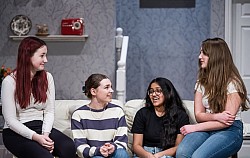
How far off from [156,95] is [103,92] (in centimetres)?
39

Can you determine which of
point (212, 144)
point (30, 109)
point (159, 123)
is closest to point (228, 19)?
point (159, 123)

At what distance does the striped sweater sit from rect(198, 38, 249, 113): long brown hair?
2.14 feet

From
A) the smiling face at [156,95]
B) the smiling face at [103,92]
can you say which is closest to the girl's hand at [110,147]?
the smiling face at [103,92]

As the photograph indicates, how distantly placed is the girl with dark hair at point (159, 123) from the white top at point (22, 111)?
626mm

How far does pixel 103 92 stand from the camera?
3654 millimetres

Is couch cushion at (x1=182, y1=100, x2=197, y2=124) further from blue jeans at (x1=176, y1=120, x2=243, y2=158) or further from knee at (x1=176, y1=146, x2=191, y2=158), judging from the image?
knee at (x1=176, y1=146, x2=191, y2=158)

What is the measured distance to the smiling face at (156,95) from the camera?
3.74 metres

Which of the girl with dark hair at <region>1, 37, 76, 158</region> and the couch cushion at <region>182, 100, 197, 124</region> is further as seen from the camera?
the couch cushion at <region>182, 100, 197, 124</region>

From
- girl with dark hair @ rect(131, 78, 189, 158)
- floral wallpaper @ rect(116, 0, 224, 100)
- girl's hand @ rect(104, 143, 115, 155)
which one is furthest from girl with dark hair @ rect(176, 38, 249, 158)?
floral wallpaper @ rect(116, 0, 224, 100)

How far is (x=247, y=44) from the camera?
19.6ft

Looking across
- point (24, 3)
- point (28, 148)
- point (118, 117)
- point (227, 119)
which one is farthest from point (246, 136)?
point (24, 3)

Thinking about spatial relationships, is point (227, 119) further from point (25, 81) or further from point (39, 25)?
point (39, 25)

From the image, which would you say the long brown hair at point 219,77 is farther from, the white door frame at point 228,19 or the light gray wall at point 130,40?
the white door frame at point 228,19

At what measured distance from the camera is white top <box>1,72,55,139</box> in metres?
3.47
